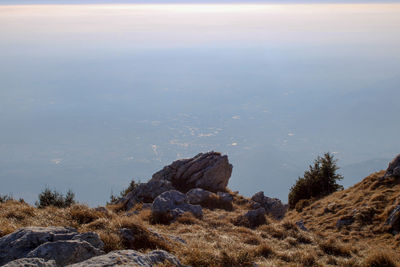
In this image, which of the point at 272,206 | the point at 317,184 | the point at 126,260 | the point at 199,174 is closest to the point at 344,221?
the point at 272,206

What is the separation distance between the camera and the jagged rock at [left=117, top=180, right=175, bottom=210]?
857 inches

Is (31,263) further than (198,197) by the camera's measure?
No

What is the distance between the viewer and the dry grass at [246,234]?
9.98m

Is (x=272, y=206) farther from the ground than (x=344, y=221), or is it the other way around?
(x=272, y=206)

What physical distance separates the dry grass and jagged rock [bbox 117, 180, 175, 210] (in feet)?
3.08

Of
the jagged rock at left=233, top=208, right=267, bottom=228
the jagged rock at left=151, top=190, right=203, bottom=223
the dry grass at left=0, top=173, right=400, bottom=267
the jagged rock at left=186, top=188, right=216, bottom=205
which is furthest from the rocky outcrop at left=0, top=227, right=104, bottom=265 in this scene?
the jagged rock at left=186, top=188, right=216, bottom=205

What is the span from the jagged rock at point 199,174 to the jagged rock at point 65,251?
17489 mm

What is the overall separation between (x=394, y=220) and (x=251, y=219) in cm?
646

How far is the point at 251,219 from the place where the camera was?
17.1 m

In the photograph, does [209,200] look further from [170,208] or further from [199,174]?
[199,174]

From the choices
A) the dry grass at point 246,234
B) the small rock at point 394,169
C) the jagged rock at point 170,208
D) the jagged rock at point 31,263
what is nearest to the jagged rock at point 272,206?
the dry grass at point 246,234

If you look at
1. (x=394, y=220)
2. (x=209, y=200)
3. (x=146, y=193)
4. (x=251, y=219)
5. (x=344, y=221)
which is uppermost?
(x=146, y=193)

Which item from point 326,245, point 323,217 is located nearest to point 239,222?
point 326,245

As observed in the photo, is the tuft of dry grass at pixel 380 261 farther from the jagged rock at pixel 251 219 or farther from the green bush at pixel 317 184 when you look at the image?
the green bush at pixel 317 184
